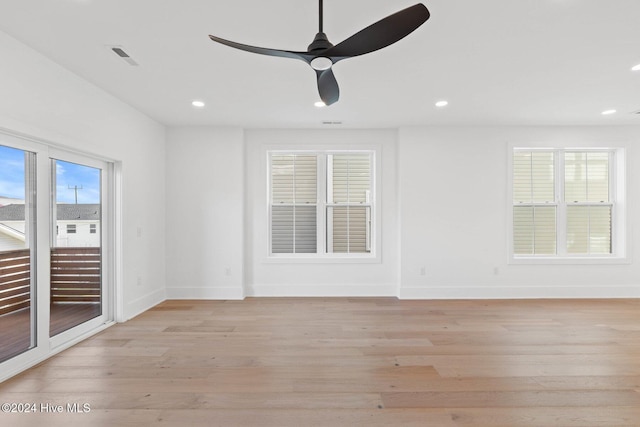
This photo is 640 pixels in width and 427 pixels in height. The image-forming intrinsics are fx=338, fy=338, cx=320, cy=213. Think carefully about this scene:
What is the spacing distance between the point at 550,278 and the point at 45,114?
647 centimetres

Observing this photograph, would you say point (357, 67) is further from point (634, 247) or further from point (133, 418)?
point (634, 247)

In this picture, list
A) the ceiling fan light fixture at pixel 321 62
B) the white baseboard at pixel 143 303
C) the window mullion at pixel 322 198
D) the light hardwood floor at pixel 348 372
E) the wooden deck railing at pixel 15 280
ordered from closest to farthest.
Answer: the ceiling fan light fixture at pixel 321 62 < the light hardwood floor at pixel 348 372 < the wooden deck railing at pixel 15 280 < the white baseboard at pixel 143 303 < the window mullion at pixel 322 198

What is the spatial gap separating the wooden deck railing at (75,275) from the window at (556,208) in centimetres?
568

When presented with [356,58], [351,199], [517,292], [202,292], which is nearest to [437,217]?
[351,199]

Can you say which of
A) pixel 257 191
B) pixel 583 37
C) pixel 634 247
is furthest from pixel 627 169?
pixel 257 191

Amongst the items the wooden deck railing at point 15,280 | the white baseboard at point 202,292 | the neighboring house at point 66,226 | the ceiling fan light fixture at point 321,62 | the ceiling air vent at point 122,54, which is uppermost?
the ceiling air vent at point 122,54

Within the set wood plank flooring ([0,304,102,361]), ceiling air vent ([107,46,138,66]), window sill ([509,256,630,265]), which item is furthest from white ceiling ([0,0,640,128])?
wood plank flooring ([0,304,102,361])

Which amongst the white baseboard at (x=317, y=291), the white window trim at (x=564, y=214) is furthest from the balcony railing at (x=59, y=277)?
the white window trim at (x=564, y=214)

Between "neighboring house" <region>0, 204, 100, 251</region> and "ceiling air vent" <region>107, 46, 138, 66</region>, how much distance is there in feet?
4.80

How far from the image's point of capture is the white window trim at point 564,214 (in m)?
5.05

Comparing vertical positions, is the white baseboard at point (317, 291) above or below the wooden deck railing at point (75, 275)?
below

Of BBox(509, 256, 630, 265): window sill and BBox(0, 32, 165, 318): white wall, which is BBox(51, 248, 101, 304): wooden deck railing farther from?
BBox(509, 256, 630, 265): window sill

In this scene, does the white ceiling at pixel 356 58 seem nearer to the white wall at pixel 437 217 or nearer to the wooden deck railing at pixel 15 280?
the white wall at pixel 437 217

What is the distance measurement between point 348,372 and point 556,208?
446 cm
